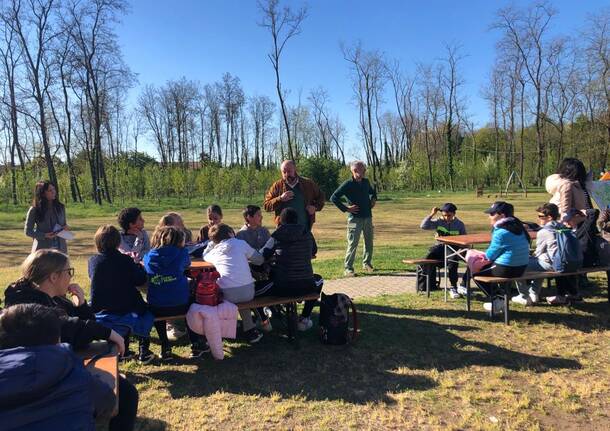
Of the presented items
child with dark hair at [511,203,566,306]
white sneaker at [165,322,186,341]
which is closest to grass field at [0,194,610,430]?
child with dark hair at [511,203,566,306]

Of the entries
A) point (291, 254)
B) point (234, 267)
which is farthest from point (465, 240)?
point (234, 267)

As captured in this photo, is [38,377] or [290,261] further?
[290,261]

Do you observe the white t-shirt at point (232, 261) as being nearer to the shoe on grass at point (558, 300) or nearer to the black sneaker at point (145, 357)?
the black sneaker at point (145, 357)

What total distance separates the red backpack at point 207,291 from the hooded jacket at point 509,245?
10.5 feet

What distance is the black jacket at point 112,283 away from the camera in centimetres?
407

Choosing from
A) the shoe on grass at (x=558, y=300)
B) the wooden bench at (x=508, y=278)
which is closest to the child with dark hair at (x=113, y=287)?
the wooden bench at (x=508, y=278)

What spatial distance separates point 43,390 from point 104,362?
94cm

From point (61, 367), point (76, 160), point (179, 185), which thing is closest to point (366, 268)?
point (61, 367)

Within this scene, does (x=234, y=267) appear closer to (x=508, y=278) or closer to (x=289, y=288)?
(x=289, y=288)

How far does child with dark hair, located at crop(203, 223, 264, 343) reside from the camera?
15.0ft

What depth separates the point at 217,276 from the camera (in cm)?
455

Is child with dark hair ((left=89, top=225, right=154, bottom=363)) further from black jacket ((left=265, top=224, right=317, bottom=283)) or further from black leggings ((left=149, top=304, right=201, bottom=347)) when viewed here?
black jacket ((left=265, top=224, right=317, bottom=283))

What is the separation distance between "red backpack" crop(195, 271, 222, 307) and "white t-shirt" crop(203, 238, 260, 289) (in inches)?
4.9

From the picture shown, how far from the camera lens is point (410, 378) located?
393 cm
